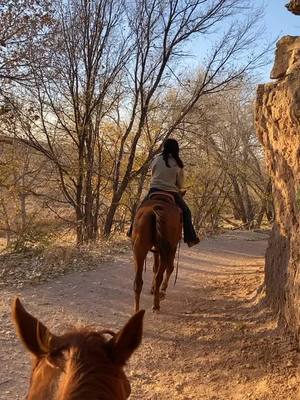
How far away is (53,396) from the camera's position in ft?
5.82

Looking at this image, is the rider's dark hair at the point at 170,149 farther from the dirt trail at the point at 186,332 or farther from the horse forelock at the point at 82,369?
the horse forelock at the point at 82,369

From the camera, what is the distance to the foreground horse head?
5.69 feet

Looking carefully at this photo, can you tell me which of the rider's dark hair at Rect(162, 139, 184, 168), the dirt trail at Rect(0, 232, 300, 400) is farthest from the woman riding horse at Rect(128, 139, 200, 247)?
the dirt trail at Rect(0, 232, 300, 400)

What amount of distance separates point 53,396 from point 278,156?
540 cm

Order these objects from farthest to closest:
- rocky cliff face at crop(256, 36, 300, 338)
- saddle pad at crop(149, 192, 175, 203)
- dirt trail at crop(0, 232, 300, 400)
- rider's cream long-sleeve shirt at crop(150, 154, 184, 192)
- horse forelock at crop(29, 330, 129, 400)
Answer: rider's cream long-sleeve shirt at crop(150, 154, 184, 192) < saddle pad at crop(149, 192, 175, 203) < rocky cliff face at crop(256, 36, 300, 338) < dirt trail at crop(0, 232, 300, 400) < horse forelock at crop(29, 330, 129, 400)

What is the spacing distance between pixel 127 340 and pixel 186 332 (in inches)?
187

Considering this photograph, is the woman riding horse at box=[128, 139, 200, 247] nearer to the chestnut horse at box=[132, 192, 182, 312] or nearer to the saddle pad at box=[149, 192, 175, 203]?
the saddle pad at box=[149, 192, 175, 203]

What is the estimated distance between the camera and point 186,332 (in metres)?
6.58

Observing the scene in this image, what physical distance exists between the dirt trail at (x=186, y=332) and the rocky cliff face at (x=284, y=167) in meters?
0.47

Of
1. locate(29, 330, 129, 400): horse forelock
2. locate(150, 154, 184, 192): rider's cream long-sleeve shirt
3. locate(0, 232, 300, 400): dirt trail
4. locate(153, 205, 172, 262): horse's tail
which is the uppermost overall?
locate(150, 154, 184, 192): rider's cream long-sleeve shirt

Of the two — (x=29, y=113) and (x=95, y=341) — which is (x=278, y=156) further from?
(x=29, y=113)

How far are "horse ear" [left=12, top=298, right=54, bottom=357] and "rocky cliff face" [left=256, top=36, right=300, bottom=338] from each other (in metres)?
4.03

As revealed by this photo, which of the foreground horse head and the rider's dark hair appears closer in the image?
the foreground horse head

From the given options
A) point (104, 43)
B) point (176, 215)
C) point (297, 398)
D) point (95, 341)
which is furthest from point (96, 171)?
point (95, 341)
